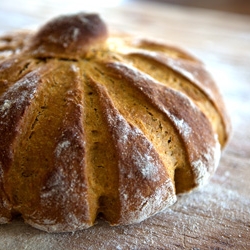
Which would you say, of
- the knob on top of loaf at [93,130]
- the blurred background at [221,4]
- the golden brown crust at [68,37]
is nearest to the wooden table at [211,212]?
the knob on top of loaf at [93,130]

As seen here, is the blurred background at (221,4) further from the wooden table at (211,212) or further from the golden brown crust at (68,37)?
the golden brown crust at (68,37)

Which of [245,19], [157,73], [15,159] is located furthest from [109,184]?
[245,19]

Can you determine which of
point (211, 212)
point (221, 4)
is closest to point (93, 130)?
point (211, 212)

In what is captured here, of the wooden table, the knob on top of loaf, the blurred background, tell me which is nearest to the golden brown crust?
the knob on top of loaf

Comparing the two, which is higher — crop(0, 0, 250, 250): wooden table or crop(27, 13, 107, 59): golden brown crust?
crop(27, 13, 107, 59): golden brown crust

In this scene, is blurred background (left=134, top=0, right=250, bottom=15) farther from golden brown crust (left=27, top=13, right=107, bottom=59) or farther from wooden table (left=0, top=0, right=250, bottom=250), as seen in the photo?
golden brown crust (left=27, top=13, right=107, bottom=59)

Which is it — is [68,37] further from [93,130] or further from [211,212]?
[211,212]

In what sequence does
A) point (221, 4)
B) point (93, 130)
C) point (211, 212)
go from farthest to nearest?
1. point (221, 4)
2. point (211, 212)
3. point (93, 130)

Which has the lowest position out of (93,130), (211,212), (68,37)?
(211,212)
